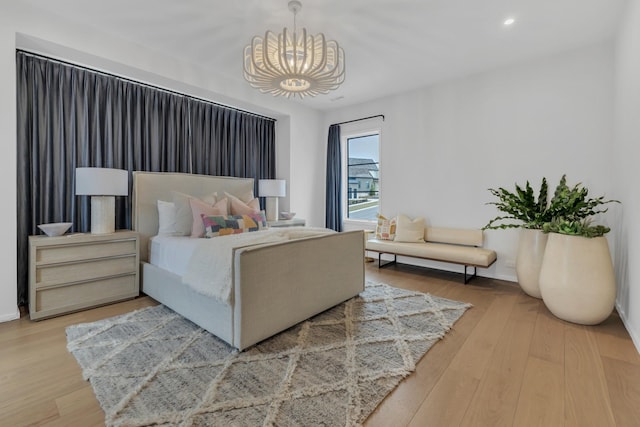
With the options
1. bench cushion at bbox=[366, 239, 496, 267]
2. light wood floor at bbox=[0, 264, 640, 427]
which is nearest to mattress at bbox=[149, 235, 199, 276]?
light wood floor at bbox=[0, 264, 640, 427]

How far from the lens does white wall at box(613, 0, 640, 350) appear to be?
2125 mm

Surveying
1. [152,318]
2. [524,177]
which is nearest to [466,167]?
[524,177]

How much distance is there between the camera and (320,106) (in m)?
5.32

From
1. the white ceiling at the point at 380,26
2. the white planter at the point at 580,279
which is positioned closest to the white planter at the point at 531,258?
the white planter at the point at 580,279

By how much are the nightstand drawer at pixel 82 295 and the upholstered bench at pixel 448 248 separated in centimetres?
312

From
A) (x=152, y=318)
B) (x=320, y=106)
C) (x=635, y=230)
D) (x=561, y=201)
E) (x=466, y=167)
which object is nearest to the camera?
(x=635, y=230)

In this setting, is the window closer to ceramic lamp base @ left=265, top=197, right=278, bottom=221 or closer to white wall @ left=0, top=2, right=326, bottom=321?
ceramic lamp base @ left=265, top=197, right=278, bottom=221

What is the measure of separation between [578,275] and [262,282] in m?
2.53

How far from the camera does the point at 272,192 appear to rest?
4.55 metres

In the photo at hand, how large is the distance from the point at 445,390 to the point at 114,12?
3.92 m

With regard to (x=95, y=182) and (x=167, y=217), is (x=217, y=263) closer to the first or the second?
(x=167, y=217)

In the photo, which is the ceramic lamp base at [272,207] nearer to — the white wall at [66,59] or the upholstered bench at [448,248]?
the white wall at [66,59]

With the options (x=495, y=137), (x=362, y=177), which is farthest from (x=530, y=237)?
(x=362, y=177)

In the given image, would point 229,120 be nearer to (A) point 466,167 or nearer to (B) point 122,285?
(B) point 122,285
